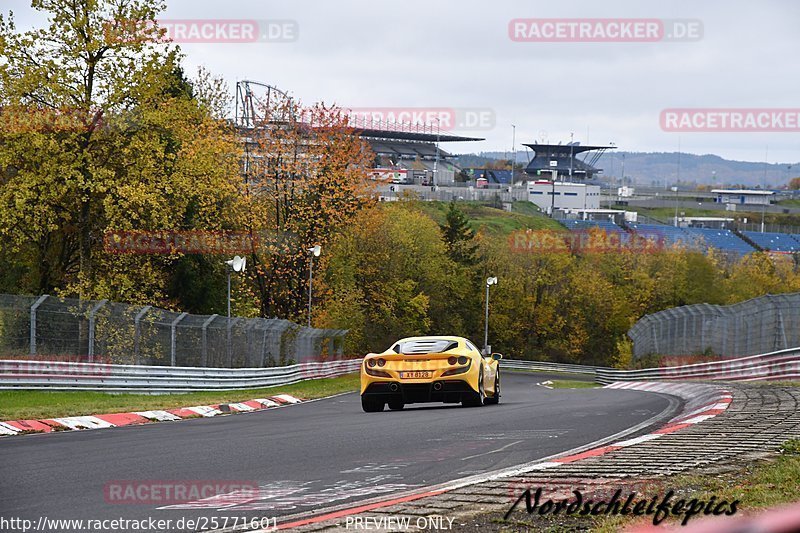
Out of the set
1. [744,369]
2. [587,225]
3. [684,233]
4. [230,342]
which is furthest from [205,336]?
[684,233]

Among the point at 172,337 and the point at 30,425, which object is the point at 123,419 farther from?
the point at 172,337

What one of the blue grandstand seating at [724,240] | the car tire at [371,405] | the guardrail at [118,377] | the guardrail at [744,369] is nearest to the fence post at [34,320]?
the guardrail at [118,377]

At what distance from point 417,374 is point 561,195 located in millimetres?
177673

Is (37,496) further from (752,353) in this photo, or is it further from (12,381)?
(752,353)

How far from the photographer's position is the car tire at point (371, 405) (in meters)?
17.6

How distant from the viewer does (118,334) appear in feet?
79.3

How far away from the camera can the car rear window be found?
672 inches

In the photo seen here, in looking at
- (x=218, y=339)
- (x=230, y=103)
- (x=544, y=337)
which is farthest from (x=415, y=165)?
(x=218, y=339)

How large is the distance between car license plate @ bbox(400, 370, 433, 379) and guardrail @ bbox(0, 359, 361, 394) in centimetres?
981

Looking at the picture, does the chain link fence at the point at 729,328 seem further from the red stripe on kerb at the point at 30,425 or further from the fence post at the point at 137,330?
the red stripe on kerb at the point at 30,425

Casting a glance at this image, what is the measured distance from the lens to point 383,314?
64812mm

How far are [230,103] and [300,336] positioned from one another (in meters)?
28.5

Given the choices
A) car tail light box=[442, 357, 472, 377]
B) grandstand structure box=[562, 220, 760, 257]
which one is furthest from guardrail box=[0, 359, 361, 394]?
grandstand structure box=[562, 220, 760, 257]

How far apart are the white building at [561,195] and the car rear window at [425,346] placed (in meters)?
170
